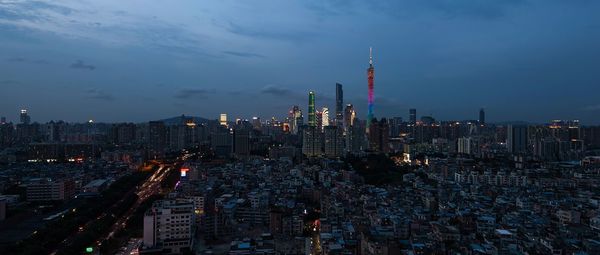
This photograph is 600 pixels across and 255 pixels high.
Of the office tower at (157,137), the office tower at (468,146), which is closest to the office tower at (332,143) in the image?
the office tower at (468,146)

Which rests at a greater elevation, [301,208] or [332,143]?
[332,143]

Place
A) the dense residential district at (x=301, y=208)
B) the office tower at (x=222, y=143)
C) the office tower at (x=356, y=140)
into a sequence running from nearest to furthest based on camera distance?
1. the dense residential district at (x=301, y=208)
2. the office tower at (x=222, y=143)
3. the office tower at (x=356, y=140)

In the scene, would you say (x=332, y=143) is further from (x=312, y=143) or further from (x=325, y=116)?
(x=325, y=116)

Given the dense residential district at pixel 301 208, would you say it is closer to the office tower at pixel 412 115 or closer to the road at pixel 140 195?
the road at pixel 140 195

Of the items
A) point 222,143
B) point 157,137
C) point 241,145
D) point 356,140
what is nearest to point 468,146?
point 356,140

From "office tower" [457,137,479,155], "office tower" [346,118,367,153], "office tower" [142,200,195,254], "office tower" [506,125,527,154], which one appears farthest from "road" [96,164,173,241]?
"office tower" [506,125,527,154]

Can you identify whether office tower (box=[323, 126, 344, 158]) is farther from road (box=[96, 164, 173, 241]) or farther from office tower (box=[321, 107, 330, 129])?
office tower (box=[321, 107, 330, 129])

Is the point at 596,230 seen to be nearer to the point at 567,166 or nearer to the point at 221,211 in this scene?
the point at 221,211

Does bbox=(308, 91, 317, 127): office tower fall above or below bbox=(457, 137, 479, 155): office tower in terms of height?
above

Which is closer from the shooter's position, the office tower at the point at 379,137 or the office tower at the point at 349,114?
the office tower at the point at 379,137

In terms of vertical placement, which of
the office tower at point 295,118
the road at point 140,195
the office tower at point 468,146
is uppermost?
the office tower at point 295,118
